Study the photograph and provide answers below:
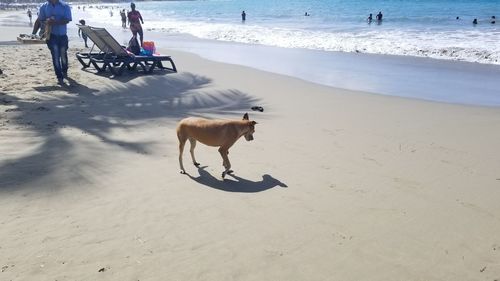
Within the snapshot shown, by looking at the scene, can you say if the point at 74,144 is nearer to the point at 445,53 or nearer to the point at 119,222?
the point at 119,222

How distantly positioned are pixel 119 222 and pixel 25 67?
9667 mm

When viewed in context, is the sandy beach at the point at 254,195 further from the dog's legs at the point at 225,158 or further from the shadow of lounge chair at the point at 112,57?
the shadow of lounge chair at the point at 112,57

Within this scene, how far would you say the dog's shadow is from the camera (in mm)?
4790

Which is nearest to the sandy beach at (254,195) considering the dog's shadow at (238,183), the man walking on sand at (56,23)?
the dog's shadow at (238,183)

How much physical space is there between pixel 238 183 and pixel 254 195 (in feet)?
1.28

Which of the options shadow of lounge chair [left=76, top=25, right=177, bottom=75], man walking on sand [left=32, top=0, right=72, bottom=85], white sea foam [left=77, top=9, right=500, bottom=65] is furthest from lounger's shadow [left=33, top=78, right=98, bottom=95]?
white sea foam [left=77, top=9, right=500, bottom=65]

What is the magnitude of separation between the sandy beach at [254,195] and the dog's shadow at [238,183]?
0.03 metres

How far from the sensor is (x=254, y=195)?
462cm

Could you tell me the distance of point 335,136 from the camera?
265 inches

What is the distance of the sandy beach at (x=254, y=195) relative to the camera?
3377 millimetres

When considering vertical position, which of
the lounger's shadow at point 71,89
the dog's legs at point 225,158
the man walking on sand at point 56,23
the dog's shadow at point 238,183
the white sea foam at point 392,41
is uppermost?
the man walking on sand at point 56,23

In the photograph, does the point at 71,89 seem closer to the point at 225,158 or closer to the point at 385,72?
the point at 225,158

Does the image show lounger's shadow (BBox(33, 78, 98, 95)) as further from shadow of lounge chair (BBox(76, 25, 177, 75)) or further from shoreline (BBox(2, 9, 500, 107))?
shoreline (BBox(2, 9, 500, 107))

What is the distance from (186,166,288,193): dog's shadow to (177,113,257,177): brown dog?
119 mm
